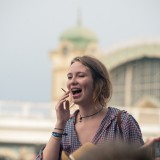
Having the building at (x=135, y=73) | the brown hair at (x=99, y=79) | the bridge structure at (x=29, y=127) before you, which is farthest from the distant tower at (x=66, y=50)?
the brown hair at (x=99, y=79)

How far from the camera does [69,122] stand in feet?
12.4

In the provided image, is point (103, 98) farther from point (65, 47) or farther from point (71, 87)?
point (65, 47)

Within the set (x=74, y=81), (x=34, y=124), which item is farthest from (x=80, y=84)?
(x=34, y=124)

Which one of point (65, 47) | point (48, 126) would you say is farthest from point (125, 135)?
point (65, 47)

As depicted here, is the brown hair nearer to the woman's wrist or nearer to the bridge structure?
the woman's wrist

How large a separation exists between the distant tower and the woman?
42662 millimetres

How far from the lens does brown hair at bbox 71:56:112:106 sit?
3.77 metres

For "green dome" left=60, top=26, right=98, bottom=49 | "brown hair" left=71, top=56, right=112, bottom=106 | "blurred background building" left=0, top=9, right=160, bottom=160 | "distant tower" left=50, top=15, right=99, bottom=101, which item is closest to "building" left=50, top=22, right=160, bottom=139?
"blurred background building" left=0, top=9, right=160, bottom=160

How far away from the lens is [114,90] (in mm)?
41656

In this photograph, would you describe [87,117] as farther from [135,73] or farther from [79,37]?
[79,37]

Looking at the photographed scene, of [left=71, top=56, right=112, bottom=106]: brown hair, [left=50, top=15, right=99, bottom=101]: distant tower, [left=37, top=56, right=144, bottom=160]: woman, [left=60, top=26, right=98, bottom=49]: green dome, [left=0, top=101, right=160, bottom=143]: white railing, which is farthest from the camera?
[left=60, top=26, right=98, bottom=49]: green dome

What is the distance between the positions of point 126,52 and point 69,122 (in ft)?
118

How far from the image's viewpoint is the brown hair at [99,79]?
148 inches

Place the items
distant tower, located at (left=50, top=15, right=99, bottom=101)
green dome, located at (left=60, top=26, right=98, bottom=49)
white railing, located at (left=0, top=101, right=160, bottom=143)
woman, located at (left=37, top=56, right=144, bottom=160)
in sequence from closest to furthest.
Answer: woman, located at (left=37, top=56, right=144, bottom=160) → white railing, located at (left=0, top=101, right=160, bottom=143) → distant tower, located at (left=50, top=15, right=99, bottom=101) → green dome, located at (left=60, top=26, right=98, bottom=49)
